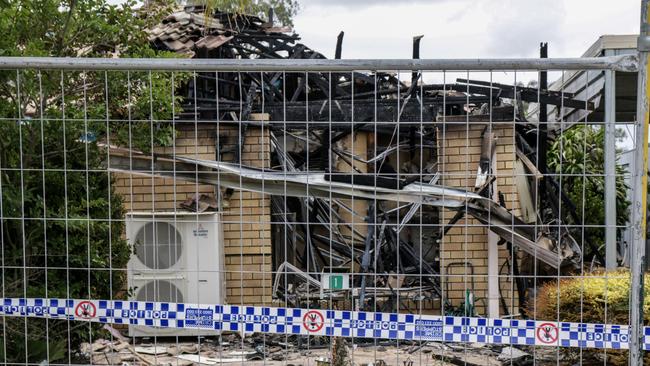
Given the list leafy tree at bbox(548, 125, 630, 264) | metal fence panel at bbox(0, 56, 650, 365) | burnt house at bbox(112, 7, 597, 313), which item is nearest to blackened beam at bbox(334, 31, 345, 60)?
burnt house at bbox(112, 7, 597, 313)

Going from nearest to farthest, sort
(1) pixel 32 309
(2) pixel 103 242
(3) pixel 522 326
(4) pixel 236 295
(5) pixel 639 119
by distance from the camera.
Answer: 1. (5) pixel 639 119
2. (1) pixel 32 309
3. (3) pixel 522 326
4. (2) pixel 103 242
5. (4) pixel 236 295

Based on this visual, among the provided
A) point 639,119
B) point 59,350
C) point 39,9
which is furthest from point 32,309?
point 639,119

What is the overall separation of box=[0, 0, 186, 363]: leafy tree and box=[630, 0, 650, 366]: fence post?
9.96 feet

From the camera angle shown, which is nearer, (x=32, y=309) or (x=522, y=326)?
(x=32, y=309)

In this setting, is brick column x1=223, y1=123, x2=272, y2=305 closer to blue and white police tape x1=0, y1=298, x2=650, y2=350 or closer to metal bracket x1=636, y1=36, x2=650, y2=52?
blue and white police tape x1=0, y1=298, x2=650, y2=350

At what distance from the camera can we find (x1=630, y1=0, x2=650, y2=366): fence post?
176 inches

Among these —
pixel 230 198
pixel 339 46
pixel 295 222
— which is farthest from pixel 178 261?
pixel 339 46

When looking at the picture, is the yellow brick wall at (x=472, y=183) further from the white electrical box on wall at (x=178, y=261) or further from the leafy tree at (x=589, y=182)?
the white electrical box on wall at (x=178, y=261)

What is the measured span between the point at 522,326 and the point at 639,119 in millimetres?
2071

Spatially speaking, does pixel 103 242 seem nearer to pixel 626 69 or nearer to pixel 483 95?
pixel 626 69

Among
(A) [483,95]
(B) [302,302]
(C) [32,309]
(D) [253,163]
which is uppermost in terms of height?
(A) [483,95]

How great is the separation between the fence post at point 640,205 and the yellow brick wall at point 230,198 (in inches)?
235

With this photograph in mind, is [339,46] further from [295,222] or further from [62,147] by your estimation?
[62,147]

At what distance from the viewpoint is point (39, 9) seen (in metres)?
6.09
